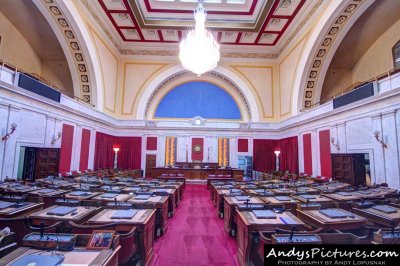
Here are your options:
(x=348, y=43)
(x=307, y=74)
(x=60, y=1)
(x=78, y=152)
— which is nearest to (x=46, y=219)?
(x=78, y=152)

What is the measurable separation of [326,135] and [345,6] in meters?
4.93

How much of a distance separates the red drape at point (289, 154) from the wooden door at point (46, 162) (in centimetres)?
1087

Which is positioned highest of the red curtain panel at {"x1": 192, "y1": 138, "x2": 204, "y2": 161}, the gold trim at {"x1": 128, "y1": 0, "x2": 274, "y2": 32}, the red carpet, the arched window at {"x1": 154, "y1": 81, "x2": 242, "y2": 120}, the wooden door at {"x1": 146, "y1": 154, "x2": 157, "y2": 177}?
the gold trim at {"x1": 128, "y1": 0, "x2": 274, "y2": 32}

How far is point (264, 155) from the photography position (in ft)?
45.7

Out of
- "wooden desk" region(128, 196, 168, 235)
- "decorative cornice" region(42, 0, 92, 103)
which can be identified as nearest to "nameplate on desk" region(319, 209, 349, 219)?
"wooden desk" region(128, 196, 168, 235)

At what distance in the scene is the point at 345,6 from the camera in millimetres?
8172

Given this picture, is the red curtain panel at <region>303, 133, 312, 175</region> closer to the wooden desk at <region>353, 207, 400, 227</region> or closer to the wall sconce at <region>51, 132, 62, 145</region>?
the wooden desk at <region>353, 207, 400, 227</region>

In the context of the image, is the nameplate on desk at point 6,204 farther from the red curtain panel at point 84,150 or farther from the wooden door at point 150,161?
the wooden door at point 150,161

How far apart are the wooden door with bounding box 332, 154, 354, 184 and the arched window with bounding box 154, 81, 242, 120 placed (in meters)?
7.38

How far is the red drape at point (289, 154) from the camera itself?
11.5m

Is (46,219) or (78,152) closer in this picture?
(46,219)

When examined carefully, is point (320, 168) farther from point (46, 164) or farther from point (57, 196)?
point (46, 164)

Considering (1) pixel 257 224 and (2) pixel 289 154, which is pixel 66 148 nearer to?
(1) pixel 257 224

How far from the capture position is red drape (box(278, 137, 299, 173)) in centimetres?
1148
